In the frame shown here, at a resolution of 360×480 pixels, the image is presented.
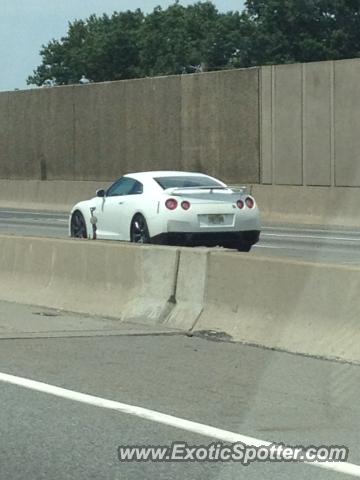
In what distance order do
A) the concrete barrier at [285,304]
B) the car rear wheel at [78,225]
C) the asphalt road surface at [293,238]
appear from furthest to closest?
1. the car rear wheel at [78,225]
2. the asphalt road surface at [293,238]
3. the concrete barrier at [285,304]

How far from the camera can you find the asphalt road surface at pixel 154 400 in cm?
727

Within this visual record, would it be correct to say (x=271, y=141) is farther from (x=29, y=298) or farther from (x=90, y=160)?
(x=29, y=298)

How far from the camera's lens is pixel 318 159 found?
114ft

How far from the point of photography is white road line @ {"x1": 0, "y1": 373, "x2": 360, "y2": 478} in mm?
7230

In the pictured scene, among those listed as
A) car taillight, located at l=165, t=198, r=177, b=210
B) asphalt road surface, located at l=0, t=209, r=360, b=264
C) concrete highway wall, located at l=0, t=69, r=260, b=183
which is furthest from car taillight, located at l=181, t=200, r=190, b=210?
concrete highway wall, located at l=0, t=69, r=260, b=183

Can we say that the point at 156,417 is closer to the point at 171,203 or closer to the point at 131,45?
the point at 171,203

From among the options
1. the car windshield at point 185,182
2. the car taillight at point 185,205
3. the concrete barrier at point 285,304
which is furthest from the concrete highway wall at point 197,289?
the car windshield at point 185,182

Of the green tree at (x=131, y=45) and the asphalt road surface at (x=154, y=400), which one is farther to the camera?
the green tree at (x=131, y=45)

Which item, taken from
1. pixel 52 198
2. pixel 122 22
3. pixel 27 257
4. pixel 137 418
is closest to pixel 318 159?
pixel 52 198

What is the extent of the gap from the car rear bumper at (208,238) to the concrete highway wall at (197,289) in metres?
4.59

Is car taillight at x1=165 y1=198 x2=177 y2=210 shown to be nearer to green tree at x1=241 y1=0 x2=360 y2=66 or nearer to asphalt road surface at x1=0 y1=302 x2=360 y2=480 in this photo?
asphalt road surface at x1=0 y1=302 x2=360 y2=480

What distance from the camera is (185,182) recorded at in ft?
65.1

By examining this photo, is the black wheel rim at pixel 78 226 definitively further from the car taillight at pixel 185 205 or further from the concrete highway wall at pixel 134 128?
the concrete highway wall at pixel 134 128

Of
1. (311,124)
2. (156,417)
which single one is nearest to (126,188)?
(156,417)
